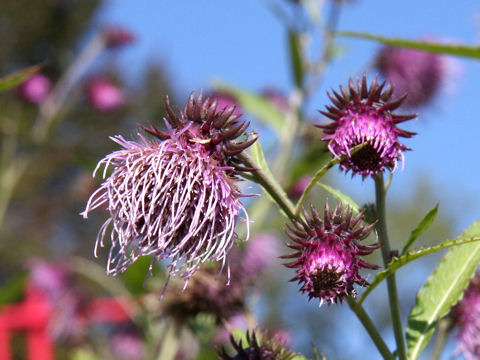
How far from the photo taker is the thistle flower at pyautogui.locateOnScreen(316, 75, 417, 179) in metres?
1.34

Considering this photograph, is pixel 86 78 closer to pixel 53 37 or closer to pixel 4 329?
pixel 4 329

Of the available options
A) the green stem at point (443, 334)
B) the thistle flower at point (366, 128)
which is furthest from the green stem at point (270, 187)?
the green stem at point (443, 334)

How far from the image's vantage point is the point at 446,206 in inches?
960

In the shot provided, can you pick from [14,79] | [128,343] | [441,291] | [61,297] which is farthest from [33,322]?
[441,291]

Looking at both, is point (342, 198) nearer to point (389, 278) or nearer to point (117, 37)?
point (389, 278)

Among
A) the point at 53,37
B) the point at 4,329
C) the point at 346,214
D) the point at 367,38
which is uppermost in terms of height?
the point at 53,37

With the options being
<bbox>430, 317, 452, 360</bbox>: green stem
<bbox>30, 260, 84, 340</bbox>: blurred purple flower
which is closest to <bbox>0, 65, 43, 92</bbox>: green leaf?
<bbox>430, 317, 452, 360</bbox>: green stem

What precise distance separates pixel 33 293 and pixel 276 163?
275 centimetres

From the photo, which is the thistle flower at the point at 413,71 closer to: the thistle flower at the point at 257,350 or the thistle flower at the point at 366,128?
the thistle flower at the point at 366,128

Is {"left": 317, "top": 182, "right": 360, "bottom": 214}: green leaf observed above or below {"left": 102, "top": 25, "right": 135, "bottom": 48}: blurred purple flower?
below

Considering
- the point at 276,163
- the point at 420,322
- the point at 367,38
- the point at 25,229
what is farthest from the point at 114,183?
the point at 25,229

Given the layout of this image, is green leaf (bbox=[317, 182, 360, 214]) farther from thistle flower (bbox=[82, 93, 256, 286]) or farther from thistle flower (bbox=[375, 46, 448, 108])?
thistle flower (bbox=[375, 46, 448, 108])

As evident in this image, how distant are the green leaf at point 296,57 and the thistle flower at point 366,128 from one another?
193cm

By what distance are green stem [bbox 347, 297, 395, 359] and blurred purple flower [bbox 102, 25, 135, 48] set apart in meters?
5.13
